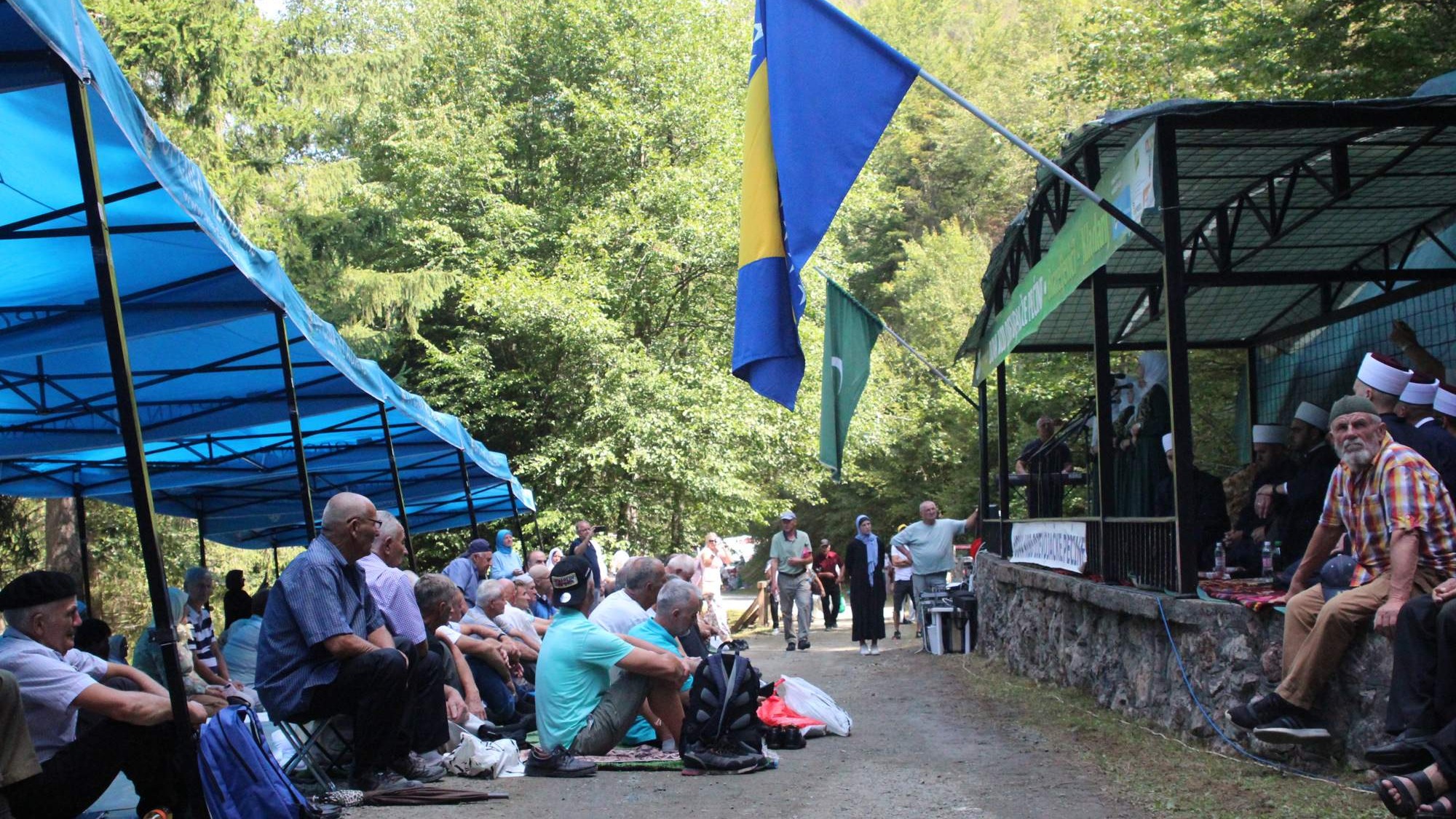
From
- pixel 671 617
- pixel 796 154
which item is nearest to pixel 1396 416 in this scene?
pixel 796 154

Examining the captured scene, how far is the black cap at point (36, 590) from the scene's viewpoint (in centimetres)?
481

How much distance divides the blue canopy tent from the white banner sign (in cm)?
566

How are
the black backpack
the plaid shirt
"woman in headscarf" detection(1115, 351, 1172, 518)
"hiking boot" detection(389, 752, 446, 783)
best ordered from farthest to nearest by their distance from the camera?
"woman in headscarf" detection(1115, 351, 1172, 518), the black backpack, "hiking boot" detection(389, 752, 446, 783), the plaid shirt

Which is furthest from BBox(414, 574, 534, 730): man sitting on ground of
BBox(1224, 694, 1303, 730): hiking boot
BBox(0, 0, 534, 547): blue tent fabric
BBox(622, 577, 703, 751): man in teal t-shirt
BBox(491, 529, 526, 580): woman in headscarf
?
BBox(491, 529, 526, 580): woman in headscarf

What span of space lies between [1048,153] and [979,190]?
105 ft

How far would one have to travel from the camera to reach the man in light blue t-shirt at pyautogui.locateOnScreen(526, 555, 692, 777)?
7.41m

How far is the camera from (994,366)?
43.6 feet

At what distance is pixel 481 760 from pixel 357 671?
59.9 inches

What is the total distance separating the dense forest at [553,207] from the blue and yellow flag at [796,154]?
40.4 ft

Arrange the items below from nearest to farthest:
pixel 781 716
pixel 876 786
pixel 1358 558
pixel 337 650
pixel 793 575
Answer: pixel 337 650 < pixel 1358 558 < pixel 876 786 < pixel 781 716 < pixel 793 575

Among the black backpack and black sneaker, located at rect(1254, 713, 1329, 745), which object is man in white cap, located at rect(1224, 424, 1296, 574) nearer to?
black sneaker, located at rect(1254, 713, 1329, 745)

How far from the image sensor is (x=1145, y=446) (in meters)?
11.7

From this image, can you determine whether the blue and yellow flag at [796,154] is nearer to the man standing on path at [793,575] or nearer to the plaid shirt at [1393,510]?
the plaid shirt at [1393,510]

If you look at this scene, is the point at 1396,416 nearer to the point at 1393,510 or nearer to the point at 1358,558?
the point at 1358,558
